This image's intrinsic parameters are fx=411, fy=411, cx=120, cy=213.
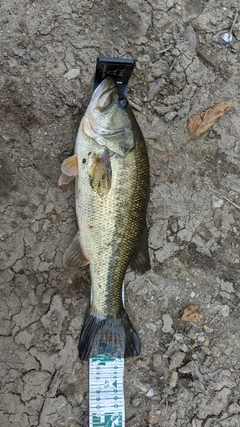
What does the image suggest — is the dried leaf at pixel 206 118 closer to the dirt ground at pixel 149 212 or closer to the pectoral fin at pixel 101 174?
the dirt ground at pixel 149 212

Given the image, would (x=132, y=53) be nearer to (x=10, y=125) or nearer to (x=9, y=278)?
(x=10, y=125)

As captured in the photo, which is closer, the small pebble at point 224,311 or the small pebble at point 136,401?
the small pebble at point 136,401

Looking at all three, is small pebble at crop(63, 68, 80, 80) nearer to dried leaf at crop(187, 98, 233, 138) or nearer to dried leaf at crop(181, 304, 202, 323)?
dried leaf at crop(187, 98, 233, 138)

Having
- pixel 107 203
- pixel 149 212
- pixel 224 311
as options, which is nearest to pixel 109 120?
pixel 107 203

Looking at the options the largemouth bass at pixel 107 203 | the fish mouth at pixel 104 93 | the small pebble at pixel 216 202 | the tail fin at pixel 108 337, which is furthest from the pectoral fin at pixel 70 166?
the small pebble at pixel 216 202

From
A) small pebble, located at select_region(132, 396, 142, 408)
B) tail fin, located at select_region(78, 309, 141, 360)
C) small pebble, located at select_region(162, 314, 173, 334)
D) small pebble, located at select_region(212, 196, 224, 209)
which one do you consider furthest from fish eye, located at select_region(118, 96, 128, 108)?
small pebble, located at select_region(132, 396, 142, 408)

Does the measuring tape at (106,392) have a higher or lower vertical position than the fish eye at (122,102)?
lower

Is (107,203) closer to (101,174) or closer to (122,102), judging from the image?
(101,174)
